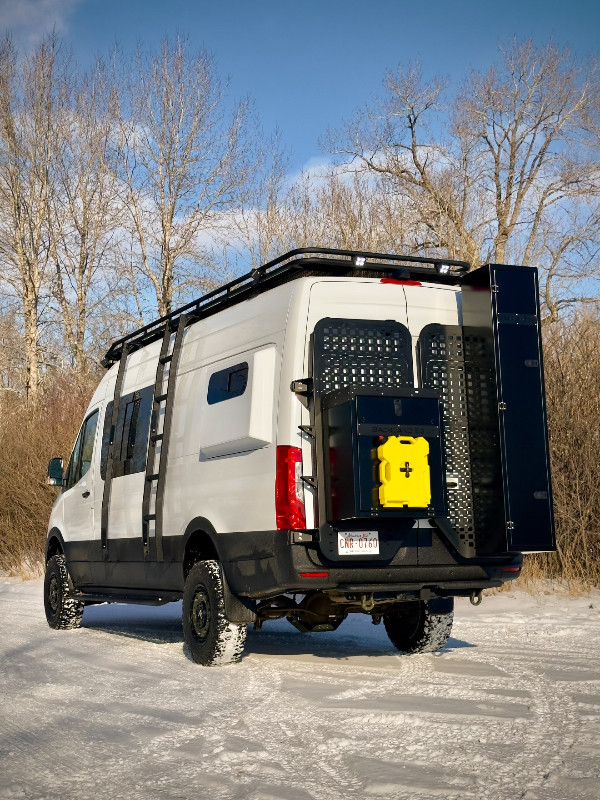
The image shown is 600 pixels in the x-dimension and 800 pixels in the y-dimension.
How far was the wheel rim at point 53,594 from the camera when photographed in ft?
37.0

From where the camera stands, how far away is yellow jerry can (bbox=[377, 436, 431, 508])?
6.48 meters

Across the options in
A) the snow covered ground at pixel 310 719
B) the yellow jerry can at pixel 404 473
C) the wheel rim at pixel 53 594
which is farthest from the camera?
the wheel rim at pixel 53 594

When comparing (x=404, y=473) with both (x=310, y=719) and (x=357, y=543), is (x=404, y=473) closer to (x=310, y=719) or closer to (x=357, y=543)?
(x=357, y=543)

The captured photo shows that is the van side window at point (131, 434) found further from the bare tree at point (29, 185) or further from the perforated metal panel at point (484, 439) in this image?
the bare tree at point (29, 185)

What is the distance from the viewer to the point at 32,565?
2130cm

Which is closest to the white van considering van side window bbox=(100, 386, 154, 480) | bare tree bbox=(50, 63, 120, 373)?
van side window bbox=(100, 386, 154, 480)

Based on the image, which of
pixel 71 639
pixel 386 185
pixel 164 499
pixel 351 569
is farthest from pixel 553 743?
pixel 386 185

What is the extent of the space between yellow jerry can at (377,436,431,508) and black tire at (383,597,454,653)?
188 centimetres

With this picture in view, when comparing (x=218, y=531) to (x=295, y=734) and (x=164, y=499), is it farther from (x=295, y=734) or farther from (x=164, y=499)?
(x=295, y=734)

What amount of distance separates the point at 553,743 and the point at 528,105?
26.0m

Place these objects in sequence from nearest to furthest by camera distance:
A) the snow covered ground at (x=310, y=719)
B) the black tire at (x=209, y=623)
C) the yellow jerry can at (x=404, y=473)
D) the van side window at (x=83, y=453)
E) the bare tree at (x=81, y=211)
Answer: the snow covered ground at (x=310, y=719)
the yellow jerry can at (x=404, y=473)
the black tire at (x=209, y=623)
the van side window at (x=83, y=453)
the bare tree at (x=81, y=211)

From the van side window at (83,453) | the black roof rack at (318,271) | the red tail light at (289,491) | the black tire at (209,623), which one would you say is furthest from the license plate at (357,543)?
the van side window at (83,453)

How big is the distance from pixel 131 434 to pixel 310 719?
4.74 m

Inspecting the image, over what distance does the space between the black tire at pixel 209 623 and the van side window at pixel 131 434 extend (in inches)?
64.7
